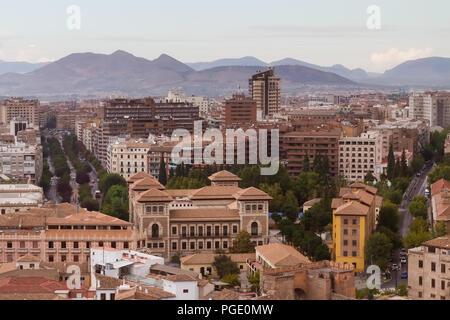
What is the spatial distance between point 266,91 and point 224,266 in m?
26.9

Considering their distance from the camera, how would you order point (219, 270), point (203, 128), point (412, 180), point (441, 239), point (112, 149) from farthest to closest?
point (203, 128), point (112, 149), point (412, 180), point (219, 270), point (441, 239)

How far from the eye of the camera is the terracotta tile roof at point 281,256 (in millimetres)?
9344

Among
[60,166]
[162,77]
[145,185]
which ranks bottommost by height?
[60,166]

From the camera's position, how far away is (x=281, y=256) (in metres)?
9.91

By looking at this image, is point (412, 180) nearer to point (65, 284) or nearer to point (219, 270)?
point (219, 270)

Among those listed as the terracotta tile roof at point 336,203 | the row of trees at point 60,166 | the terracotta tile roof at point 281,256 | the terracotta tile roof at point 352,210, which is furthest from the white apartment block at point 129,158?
the terracotta tile roof at point 281,256

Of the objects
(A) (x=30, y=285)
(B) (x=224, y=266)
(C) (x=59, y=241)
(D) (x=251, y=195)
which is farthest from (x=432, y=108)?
(A) (x=30, y=285)

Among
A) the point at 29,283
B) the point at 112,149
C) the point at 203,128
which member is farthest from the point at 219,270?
the point at 203,128

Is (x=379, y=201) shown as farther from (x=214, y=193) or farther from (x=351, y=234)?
(x=351, y=234)

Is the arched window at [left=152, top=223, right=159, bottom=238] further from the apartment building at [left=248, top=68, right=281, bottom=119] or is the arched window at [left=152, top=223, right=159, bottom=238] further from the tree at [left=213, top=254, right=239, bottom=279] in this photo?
the apartment building at [left=248, top=68, right=281, bottom=119]

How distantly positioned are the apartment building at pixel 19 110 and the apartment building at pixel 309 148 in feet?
66.6

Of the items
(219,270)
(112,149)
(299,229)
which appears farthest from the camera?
(112,149)

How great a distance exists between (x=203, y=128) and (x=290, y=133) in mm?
9250

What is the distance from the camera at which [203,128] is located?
3119 centimetres
